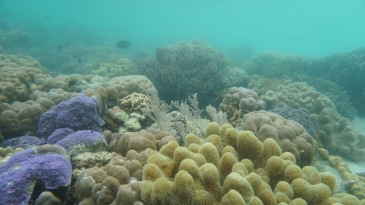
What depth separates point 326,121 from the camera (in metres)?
7.46

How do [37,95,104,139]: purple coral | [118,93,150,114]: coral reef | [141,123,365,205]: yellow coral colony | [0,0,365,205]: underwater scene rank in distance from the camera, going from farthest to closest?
[118,93,150,114]: coral reef → [37,95,104,139]: purple coral → [0,0,365,205]: underwater scene → [141,123,365,205]: yellow coral colony

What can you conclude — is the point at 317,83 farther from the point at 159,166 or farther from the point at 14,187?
the point at 14,187

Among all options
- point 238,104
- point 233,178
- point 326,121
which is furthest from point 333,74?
point 233,178

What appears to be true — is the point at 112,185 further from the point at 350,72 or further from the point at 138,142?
the point at 350,72

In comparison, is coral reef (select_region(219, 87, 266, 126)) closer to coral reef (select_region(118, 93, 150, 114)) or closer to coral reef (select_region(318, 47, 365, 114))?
coral reef (select_region(118, 93, 150, 114))

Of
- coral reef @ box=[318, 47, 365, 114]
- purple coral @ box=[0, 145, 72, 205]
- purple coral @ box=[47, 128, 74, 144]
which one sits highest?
coral reef @ box=[318, 47, 365, 114]

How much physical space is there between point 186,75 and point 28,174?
A: 23.0 feet

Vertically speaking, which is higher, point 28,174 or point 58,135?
point 28,174

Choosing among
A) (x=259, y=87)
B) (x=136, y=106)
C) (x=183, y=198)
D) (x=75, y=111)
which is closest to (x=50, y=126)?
(x=75, y=111)

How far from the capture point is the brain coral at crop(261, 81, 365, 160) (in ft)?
23.7

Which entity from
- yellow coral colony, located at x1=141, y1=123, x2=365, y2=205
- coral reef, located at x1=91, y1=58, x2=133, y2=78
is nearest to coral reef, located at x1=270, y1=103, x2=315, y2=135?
yellow coral colony, located at x1=141, y1=123, x2=365, y2=205

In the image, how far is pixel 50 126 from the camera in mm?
4453

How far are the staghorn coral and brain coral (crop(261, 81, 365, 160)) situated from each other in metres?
2.40

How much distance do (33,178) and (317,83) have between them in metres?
13.8
